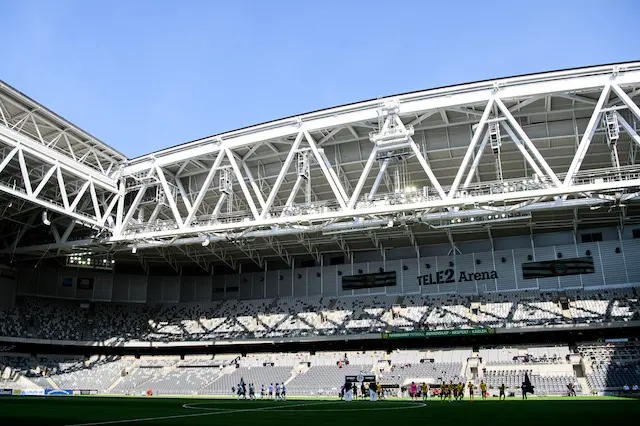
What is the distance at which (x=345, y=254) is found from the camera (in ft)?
196

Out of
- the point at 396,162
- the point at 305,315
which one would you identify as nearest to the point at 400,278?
the point at 305,315

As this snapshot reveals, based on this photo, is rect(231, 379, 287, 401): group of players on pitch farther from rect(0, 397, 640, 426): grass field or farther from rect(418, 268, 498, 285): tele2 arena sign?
rect(418, 268, 498, 285): tele2 arena sign

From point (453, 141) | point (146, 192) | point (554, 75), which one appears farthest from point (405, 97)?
point (146, 192)

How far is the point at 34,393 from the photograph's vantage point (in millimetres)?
47312

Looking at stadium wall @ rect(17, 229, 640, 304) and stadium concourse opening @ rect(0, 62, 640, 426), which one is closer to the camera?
stadium concourse opening @ rect(0, 62, 640, 426)

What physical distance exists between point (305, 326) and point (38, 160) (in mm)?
30269

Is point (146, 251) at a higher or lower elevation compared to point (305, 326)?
higher

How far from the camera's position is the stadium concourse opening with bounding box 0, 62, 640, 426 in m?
35.2

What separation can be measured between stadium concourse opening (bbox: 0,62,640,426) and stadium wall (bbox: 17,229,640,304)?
0.19m

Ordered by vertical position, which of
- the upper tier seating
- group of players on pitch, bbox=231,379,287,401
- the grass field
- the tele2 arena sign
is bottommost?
group of players on pitch, bbox=231,379,287,401

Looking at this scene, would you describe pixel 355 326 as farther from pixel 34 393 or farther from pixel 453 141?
pixel 34 393

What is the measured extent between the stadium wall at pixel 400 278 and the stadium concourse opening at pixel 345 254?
194mm

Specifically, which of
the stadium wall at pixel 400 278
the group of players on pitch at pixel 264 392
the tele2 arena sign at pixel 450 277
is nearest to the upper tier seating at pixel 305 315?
the stadium wall at pixel 400 278

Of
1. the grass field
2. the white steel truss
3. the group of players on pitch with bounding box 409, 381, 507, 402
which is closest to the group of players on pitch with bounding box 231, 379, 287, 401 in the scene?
the group of players on pitch with bounding box 409, 381, 507, 402
